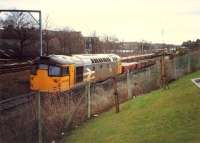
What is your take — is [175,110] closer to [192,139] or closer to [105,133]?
[105,133]

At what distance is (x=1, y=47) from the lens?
177 ft

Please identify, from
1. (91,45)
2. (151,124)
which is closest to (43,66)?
(151,124)

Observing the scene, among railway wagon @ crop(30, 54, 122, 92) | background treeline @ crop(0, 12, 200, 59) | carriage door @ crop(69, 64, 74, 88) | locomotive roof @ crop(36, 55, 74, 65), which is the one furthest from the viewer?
background treeline @ crop(0, 12, 200, 59)

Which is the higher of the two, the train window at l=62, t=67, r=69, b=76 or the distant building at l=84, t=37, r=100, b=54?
the distant building at l=84, t=37, r=100, b=54

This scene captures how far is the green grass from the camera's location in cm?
957

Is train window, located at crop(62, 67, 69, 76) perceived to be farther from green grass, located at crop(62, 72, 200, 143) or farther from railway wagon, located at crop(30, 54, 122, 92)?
green grass, located at crop(62, 72, 200, 143)

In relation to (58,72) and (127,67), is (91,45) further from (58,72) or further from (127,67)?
(58,72)

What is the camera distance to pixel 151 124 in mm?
10812

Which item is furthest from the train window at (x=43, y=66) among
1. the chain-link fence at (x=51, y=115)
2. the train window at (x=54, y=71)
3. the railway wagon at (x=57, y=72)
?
the chain-link fence at (x=51, y=115)

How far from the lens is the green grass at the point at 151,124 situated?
377 inches

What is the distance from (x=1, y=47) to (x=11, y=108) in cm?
4036

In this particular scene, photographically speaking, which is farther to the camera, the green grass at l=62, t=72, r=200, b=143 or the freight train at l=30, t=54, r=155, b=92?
the freight train at l=30, t=54, r=155, b=92

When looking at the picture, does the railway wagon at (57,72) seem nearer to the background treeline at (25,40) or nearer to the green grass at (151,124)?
the green grass at (151,124)

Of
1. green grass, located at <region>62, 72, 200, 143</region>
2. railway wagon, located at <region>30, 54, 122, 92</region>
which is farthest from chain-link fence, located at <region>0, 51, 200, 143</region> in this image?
railway wagon, located at <region>30, 54, 122, 92</region>
